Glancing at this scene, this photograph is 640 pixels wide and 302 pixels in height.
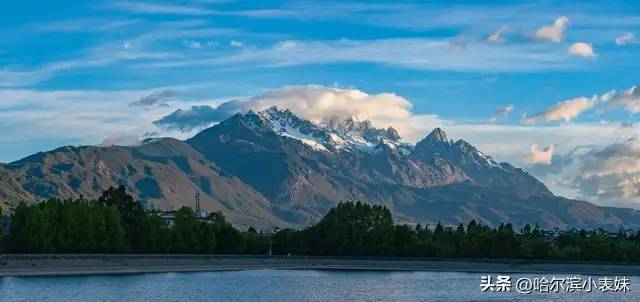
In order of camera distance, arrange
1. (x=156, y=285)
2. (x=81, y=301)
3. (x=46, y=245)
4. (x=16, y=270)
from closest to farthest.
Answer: (x=81, y=301), (x=156, y=285), (x=16, y=270), (x=46, y=245)

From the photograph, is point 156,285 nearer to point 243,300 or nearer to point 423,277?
point 243,300

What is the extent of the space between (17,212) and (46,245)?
787cm

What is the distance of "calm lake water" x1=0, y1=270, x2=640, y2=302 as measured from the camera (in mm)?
132750

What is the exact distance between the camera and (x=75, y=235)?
197000 millimetres

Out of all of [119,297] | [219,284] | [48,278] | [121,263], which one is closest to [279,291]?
[219,284]

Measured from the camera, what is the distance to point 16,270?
6535 inches

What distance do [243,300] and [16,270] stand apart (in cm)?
5077

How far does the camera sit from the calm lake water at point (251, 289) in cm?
13275

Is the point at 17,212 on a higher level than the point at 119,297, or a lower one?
higher

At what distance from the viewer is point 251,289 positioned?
151 m

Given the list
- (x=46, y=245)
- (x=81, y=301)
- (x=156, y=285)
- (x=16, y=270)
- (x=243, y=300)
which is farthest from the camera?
(x=46, y=245)

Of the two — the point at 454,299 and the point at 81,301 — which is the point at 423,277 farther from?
the point at 81,301

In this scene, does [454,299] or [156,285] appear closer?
[454,299]

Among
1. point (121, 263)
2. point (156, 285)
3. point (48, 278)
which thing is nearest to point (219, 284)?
point (156, 285)
